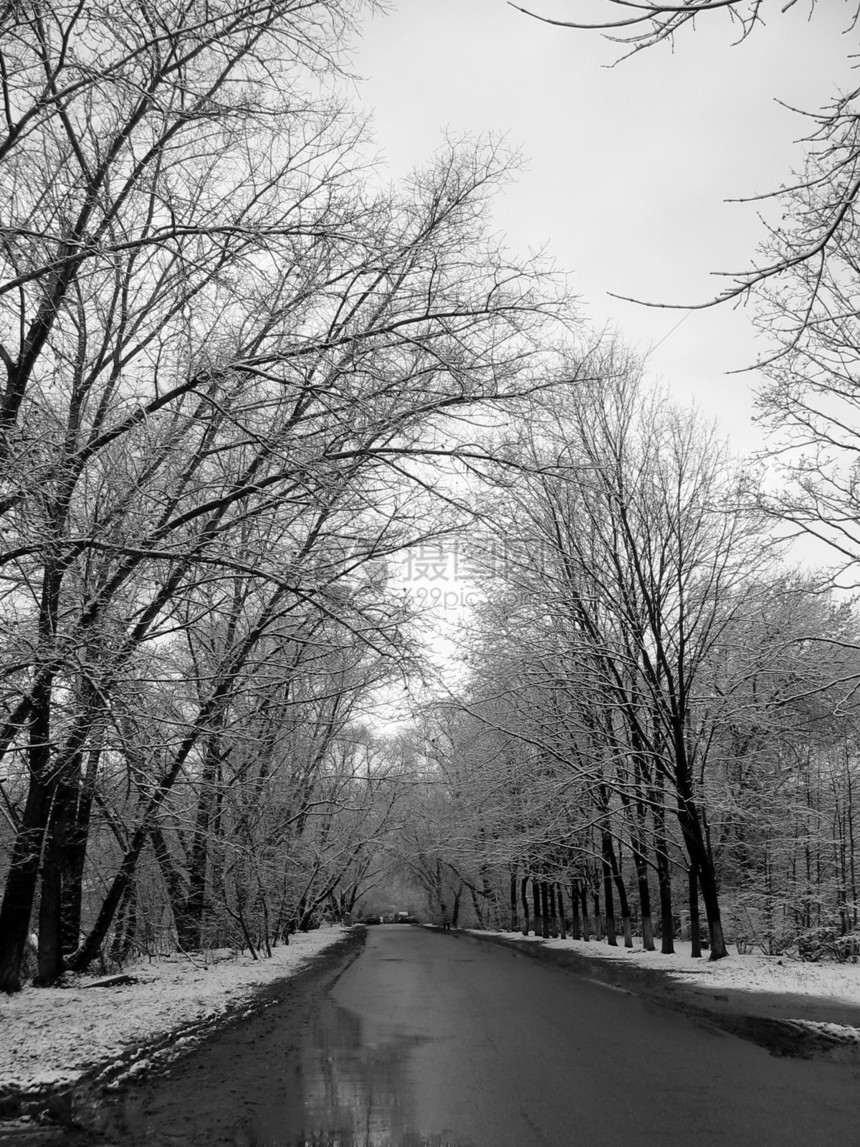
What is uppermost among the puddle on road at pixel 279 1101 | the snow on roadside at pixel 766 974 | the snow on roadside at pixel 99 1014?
the puddle on road at pixel 279 1101

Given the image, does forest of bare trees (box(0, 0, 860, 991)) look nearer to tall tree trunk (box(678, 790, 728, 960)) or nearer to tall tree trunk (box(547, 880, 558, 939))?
tall tree trunk (box(678, 790, 728, 960))

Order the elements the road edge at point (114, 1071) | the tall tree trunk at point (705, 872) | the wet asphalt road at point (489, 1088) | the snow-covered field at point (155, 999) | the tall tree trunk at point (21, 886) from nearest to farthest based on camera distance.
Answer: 1. the wet asphalt road at point (489, 1088)
2. the road edge at point (114, 1071)
3. the snow-covered field at point (155, 999)
4. the tall tree trunk at point (21, 886)
5. the tall tree trunk at point (705, 872)

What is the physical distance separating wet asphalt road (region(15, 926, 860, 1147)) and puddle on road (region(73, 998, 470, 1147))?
0.02 metres

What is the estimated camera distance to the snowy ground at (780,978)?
9.47 m

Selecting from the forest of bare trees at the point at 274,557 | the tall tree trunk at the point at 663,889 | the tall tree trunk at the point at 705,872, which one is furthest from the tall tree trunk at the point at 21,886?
the tall tree trunk at the point at 663,889

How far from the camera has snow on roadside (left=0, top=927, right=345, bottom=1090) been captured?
734 cm

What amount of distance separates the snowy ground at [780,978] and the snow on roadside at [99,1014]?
22.3 ft

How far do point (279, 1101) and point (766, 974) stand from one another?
38.6 feet

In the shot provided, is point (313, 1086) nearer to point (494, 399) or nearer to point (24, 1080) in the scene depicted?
point (24, 1080)

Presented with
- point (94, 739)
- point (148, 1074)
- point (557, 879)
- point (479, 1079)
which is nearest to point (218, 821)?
point (94, 739)

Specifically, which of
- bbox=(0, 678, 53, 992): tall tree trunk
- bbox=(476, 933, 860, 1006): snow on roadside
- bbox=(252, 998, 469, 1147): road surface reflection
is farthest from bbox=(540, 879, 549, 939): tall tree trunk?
bbox=(252, 998, 469, 1147): road surface reflection

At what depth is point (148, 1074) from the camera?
22.6 feet

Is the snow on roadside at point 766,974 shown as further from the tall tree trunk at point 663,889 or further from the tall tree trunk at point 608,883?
the tall tree trunk at point 608,883

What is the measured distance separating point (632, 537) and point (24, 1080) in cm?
1664
